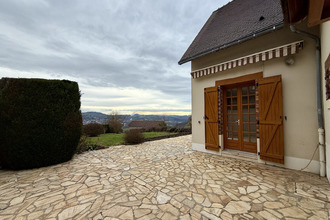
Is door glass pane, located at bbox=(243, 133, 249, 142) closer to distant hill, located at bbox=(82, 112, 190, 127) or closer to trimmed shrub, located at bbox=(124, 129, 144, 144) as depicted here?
trimmed shrub, located at bbox=(124, 129, 144, 144)

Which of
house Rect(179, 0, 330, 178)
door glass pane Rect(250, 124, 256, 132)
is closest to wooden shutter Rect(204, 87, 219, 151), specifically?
house Rect(179, 0, 330, 178)

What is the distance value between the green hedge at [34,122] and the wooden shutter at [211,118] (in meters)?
5.95

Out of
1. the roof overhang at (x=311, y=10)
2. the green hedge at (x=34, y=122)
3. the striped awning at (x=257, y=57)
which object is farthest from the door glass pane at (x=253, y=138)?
the green hedge at (x=34, y=122)

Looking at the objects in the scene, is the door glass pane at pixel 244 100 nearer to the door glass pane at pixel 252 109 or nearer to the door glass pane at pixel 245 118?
the door glass pane at pixel 252 109

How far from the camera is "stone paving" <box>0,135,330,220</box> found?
8.02ft

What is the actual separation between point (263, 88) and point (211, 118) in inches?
93.8

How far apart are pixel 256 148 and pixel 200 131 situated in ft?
8.07

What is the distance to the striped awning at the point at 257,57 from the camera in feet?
13.8

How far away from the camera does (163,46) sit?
12.8 metres

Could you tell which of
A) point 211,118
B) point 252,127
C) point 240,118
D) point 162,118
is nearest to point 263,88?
point 240,118

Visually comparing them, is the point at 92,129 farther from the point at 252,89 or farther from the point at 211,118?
the point at 252,89

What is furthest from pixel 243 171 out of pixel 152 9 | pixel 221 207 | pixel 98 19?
pixel 98 19

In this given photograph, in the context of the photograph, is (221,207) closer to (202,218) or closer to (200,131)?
(202,218)

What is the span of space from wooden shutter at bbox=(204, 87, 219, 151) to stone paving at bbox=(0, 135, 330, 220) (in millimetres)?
1439
